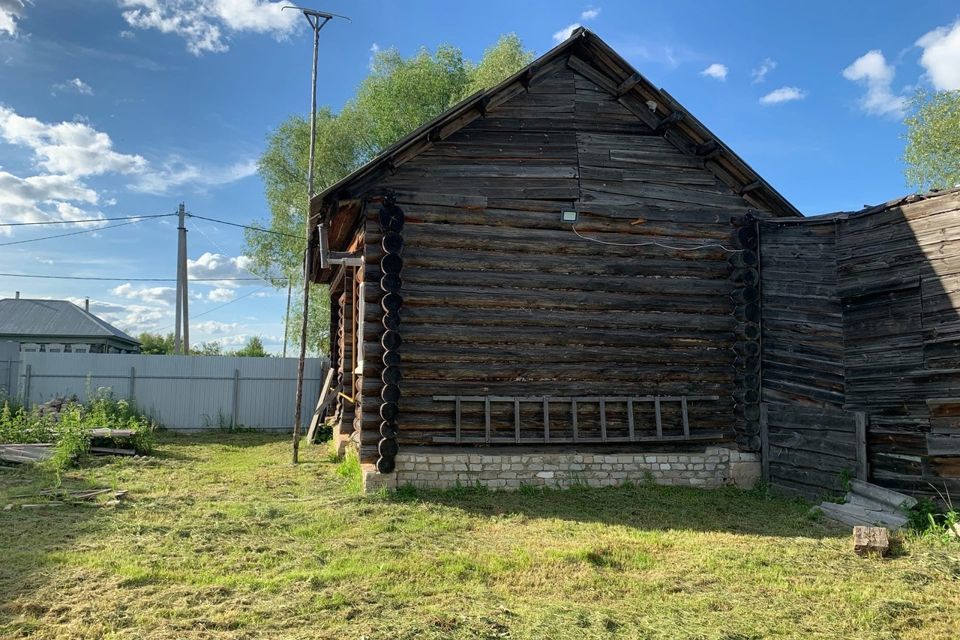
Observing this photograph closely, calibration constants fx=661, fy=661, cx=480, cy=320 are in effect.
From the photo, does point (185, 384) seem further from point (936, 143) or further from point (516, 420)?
point (936, 143)

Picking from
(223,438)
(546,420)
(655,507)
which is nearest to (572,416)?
(546,420)

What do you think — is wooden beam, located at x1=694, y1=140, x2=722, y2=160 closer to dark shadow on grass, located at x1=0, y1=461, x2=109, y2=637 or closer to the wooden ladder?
the wooden ladder

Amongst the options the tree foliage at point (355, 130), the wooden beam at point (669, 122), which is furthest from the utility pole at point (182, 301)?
the wooden beam at point (669, 122)

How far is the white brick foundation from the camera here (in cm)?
1030

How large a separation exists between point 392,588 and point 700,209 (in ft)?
27.9

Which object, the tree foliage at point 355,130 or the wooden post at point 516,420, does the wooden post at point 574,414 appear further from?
the tree foliage at point 355,130

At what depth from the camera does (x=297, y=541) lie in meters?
7.69

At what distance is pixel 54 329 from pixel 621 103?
30695mm

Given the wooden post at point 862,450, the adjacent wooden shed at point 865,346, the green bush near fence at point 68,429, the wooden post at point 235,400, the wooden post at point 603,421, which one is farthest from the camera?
the wooden post at point 235,400

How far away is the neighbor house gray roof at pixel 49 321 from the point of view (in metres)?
31.3

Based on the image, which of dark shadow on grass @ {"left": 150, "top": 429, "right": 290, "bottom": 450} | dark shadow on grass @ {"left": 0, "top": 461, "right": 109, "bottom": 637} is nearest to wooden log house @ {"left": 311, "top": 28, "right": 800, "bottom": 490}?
dark shadow on grass @ {"left": 0, "top": 461, "right": 109, "bottom": 637}

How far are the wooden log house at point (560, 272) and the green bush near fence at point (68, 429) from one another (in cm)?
641

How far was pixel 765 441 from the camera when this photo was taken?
36.6 ft

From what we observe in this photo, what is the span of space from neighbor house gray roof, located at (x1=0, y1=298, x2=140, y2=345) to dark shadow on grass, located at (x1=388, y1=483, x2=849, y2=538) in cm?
2849
